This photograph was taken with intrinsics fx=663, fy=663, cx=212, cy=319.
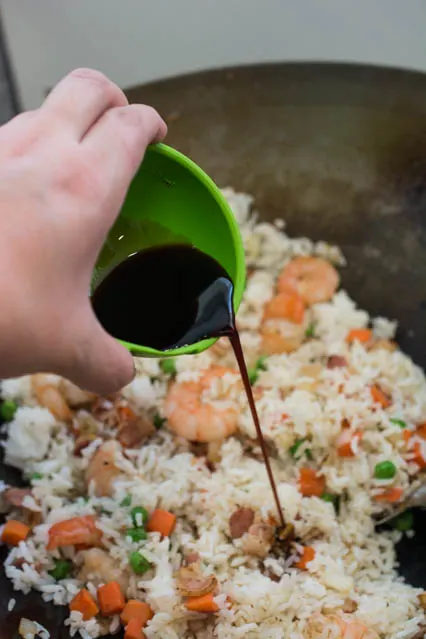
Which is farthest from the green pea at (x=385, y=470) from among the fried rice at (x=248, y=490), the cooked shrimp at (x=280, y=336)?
the cooked shrimp at (x=280, y=336)

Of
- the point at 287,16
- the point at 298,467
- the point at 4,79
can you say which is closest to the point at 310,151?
the point at 287,16

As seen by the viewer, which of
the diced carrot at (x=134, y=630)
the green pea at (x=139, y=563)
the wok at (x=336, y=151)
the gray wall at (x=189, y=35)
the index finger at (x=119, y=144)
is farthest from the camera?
the gray wall at (x=189, y=35)

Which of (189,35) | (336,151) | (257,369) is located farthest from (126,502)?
(189,35)

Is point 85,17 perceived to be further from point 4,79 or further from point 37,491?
point 37,491

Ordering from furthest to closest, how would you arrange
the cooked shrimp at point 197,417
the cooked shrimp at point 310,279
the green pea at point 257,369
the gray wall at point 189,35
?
the gray wall at point 189,35 → the cooked shrimp at point 310,279 → the green pea at point 257,369 → the cooked shrimp at point 197,417

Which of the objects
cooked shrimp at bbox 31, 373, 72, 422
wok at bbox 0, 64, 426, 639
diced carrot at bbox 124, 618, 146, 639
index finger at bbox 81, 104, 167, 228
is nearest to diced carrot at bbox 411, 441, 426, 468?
wok at bbox 0, 64, 426, 639

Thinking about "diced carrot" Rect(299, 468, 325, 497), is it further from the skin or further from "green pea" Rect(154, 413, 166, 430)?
the skin

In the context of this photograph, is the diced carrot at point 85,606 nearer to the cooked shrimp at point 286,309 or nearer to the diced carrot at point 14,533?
the diced carrot at point 14,533
